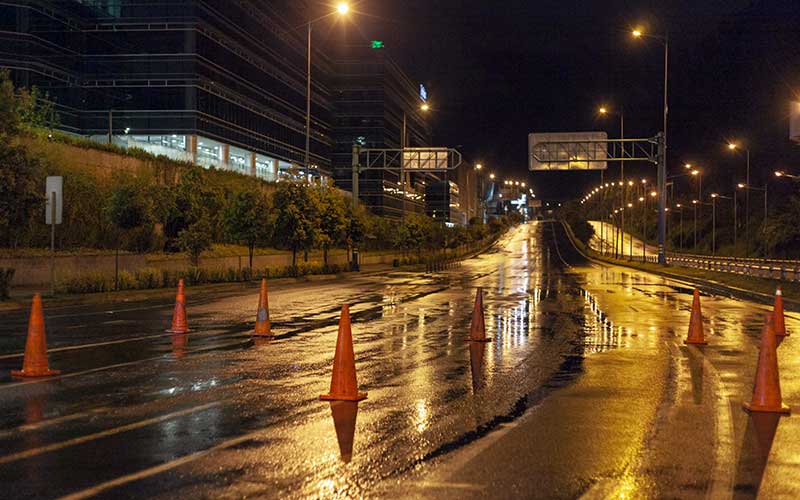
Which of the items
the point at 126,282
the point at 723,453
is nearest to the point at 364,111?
the point at 126,282

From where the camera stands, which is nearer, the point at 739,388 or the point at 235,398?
the point at 235,398

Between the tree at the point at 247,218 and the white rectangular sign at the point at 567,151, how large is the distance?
22366mm

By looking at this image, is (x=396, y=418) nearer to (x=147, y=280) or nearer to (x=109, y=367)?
(x=109, y=367)

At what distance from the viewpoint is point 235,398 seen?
9.20 meters

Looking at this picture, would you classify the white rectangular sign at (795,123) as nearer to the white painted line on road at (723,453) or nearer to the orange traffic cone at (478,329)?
the orange traffic cone at (478,329)

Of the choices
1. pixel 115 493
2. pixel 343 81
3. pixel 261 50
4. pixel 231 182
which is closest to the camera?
pixel 115 493

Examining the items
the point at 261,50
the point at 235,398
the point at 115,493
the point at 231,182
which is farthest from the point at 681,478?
the point at 261,50

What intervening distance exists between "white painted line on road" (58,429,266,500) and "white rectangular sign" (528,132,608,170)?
4951 centimetres

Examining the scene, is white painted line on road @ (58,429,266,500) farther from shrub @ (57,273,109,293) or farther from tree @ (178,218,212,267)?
tree @ (178,218,212,267)

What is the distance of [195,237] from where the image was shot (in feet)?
110

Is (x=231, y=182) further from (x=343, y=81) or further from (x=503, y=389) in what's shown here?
(x=343, y=81)

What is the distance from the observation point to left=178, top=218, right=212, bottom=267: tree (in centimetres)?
3353

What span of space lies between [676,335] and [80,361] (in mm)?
11110

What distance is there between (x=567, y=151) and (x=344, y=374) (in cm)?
4852
